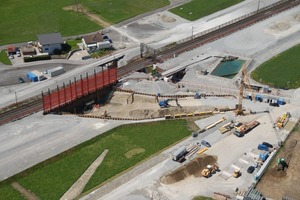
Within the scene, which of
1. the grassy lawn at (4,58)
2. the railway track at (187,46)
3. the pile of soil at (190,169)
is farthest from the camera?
the grassy lawn at (4,58)

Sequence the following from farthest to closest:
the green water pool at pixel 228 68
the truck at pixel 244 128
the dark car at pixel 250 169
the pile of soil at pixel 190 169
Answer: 1. the green water pool at pixel 228 68
2. the truck at pixel 244 128
3. the dark car at pixel 250 169
4. the pile of soil at pixel 190 169

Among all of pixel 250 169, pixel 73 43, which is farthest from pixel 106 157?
pixel 73 43

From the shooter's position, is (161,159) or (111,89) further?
(111,89)

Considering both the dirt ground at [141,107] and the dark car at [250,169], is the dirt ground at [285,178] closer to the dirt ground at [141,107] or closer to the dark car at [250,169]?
the dark car at [250,169]

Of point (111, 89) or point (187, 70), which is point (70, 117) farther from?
point (187, 70)

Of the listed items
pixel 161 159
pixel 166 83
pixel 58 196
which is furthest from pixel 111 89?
pixel 58 196

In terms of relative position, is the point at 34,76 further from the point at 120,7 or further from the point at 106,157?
the point at 120,7

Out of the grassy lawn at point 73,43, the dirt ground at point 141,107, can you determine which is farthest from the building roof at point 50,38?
the dirt ground at point 141,107
